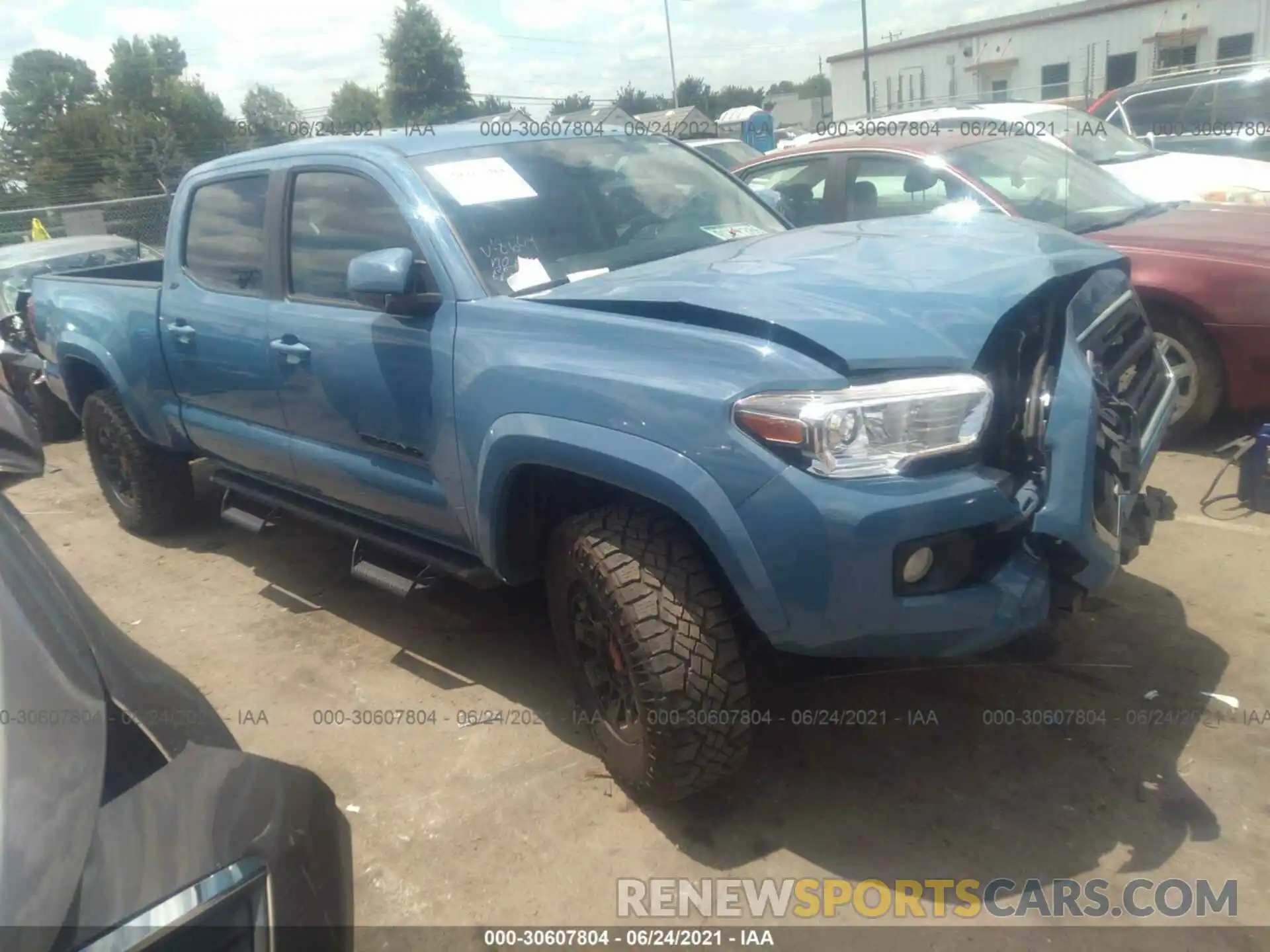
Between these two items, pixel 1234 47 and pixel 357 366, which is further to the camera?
pixel 1234 47

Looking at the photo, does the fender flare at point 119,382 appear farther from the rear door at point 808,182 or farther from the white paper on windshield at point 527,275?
the rear door at point 808,182

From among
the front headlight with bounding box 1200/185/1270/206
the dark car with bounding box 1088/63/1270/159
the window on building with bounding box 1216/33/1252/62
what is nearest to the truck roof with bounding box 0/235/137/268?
the front headlight with bounding box 1200/185/1270/206

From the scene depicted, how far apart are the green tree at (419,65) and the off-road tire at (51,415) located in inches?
912

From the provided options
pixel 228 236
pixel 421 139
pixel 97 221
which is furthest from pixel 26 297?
pixel 97 221

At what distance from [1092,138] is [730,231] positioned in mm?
5279

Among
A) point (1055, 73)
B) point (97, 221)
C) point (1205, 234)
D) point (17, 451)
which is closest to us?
point (17, 451)

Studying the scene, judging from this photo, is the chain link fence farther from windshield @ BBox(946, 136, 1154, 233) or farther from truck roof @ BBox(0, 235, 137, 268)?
windshield @ BBox(946, 136, 1154, 233)

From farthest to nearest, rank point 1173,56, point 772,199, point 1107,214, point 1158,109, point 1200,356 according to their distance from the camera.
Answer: point 1173,56 → point 1158,109 → point 1107,214 → point 1200,356 → point 772,199

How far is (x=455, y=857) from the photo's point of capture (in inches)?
111

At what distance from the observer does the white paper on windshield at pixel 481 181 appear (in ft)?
11.0

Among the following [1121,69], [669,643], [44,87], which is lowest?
[669,643]

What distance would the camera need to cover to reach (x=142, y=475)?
205 inches

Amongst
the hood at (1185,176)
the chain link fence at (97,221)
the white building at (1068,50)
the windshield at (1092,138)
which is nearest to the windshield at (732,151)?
the windshield at (1092,138)

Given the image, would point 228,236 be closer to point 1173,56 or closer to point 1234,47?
point 1234,47
